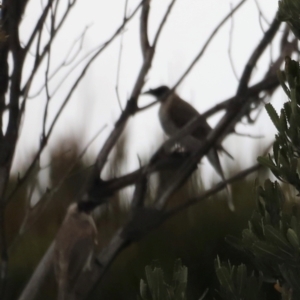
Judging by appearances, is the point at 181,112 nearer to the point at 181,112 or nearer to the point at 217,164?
the point at 181,112

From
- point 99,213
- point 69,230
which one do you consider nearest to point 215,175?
point 99,213

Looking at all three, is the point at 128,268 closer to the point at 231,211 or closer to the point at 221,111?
the point at 231,211

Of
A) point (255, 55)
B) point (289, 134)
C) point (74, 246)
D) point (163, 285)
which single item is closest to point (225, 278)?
point (163, 285)

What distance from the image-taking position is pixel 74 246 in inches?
162

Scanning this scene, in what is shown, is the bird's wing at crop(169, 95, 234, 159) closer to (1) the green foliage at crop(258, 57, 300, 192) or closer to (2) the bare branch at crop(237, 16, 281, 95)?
(2) the bare branch at crop(237, 16, 281, 95)

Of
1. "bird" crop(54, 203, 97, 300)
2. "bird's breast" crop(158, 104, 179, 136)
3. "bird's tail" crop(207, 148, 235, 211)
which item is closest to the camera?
"bird" crop(54, 203, 97, 300)

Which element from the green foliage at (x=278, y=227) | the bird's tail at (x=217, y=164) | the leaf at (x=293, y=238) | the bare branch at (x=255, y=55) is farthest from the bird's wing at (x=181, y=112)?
the leaf at (x=293, y=238)

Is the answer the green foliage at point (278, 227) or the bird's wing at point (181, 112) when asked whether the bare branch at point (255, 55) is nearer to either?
the green foliage at point (278, 227)

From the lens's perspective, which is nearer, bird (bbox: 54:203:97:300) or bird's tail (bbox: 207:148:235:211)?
bird (bbox: 54:203:97:300)

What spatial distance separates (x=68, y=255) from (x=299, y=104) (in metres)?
2.44

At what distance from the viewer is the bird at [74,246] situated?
140 inches

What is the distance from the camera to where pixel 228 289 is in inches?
70.3

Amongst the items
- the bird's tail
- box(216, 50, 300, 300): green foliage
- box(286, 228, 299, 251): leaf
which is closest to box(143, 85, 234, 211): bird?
the bird's tail

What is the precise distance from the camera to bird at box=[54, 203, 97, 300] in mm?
→ 3559
